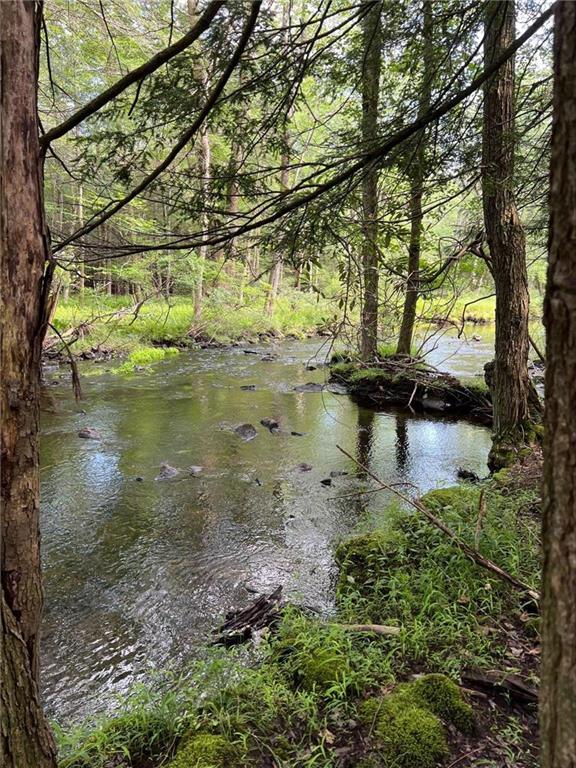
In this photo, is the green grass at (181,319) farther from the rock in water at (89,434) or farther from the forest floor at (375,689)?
the forest floor at (375,689)

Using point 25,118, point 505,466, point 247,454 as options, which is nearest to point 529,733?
point 25,118

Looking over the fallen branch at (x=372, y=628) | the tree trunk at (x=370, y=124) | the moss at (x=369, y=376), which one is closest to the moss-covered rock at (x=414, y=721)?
the fallen branch at (x=372, y=628)

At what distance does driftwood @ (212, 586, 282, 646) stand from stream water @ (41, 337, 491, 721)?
156 mm

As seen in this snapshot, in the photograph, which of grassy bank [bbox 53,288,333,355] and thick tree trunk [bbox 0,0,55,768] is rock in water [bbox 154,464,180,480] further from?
grassy bank [bbox 53,288,333,355]

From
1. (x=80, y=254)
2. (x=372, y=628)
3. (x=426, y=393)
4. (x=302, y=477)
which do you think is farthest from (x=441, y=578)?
(x=426, y=393)

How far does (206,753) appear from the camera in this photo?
1885 millimetres

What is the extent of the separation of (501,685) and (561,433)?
2.00 m

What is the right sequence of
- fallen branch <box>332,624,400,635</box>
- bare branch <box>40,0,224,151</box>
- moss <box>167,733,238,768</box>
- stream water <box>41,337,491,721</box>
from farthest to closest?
stream water <box>41,337,491,721</box>, fallen branch <box>332,624,400,635</box>, moss <box>167,733,238,768</box>, bare branch <box>40,0,224,151</box>

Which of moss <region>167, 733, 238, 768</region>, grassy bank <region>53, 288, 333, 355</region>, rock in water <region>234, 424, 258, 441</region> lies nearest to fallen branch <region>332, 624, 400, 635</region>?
moss <region>167, 733, 238, 768</region>

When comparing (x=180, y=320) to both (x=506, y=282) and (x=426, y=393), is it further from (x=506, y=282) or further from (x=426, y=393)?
(x=506, y=282)

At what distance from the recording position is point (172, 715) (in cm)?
221

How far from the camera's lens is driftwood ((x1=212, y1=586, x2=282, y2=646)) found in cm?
314

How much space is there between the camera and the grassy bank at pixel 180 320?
46.5ft

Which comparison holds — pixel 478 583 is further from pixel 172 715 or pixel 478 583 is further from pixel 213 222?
pixel 213 222
